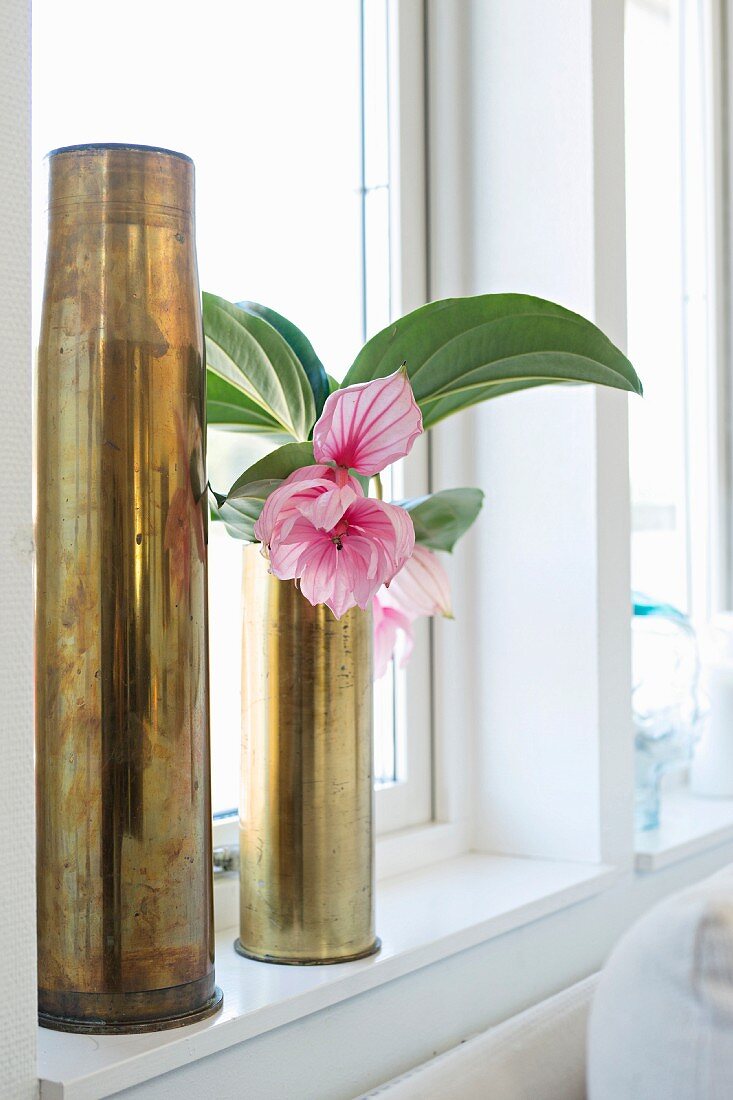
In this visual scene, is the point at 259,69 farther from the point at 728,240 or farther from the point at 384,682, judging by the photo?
the point at 728,240

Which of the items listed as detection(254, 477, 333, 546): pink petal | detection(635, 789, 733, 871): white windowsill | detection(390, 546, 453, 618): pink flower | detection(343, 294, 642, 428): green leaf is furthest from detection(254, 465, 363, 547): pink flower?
detection(635, 789, 733, 871): white windowsill

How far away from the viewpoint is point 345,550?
80 cm

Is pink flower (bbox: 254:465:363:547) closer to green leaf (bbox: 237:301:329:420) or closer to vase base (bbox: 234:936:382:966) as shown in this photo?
green leaf (bbox: 237:301:329:420)

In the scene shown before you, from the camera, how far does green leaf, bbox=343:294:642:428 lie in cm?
86

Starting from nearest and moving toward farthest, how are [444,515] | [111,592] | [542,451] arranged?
[111,592] < [444,515] < [542,451]

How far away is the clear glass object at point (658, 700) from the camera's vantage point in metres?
1.48

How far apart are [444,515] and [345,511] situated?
0.73ft

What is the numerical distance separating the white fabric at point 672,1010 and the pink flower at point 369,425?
32 centimetres

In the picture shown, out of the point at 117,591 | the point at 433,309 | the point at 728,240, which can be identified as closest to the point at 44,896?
the point at 117,591

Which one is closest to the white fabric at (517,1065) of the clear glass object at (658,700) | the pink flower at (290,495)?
the pink flower at (290,495)

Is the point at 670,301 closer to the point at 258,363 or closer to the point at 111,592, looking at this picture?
the point at 258,363

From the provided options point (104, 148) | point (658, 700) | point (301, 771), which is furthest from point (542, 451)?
point (104, 148)

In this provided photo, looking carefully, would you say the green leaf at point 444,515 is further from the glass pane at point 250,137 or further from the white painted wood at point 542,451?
the white painted wood at point 542,451

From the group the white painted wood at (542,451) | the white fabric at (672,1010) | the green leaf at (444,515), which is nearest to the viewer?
the white fabric at (672,1010)
